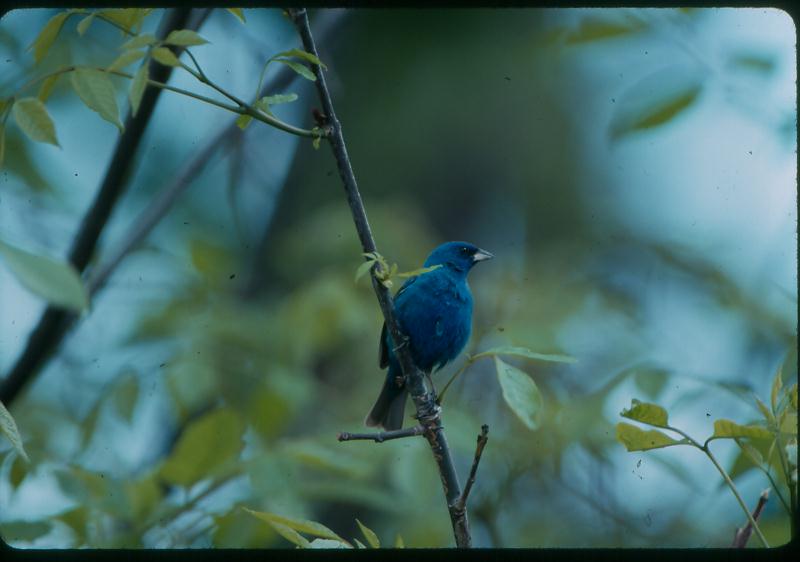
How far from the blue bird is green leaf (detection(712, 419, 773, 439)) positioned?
179 centimetres

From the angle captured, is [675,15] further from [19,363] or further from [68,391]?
[68,391]

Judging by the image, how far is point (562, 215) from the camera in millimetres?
Answer: 6996

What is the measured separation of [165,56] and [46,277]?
594 millimetres

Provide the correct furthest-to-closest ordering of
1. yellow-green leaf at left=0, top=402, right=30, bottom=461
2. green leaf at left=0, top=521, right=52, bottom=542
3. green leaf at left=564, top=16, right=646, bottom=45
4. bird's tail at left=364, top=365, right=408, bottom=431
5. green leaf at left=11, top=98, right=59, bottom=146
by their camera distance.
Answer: bird's tail at left=364, top=365, right=408, bottom=431
green leaf at left=564, top=16, right=646, bottom=45
green leaf at left=0, top=521, right=52, bottom=542
green leaf at left=11, top=98, right=59, bottom=146
yellow-green leaf at left=0, top=402, right=30, bottom=461

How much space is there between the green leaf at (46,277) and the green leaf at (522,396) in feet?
2.93

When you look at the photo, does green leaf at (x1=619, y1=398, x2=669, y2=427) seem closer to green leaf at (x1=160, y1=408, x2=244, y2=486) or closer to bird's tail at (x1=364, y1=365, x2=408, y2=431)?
green leaf at (x1=160, y1=408, x2=244, y2=486)

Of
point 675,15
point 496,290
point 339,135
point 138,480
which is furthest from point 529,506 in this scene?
point 339,135

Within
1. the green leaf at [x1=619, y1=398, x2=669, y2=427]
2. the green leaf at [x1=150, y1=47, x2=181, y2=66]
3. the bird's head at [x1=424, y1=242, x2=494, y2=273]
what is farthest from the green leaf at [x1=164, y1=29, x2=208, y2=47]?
the bird's head at [x1=424, y1=242, x2=494, y2=273]

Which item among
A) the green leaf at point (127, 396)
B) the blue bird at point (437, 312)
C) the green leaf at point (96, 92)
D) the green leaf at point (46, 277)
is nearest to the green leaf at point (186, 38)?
the green leaf at point (96, 92)

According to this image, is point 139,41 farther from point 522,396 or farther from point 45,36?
point 522,396

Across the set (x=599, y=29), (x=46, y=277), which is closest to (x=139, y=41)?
(x=46, y=277)

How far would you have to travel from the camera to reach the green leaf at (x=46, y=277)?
121 centimetres

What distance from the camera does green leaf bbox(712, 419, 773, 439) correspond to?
1.65 meters

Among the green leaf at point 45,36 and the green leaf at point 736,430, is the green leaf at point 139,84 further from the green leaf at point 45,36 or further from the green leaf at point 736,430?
the green leaf at point 736,430
